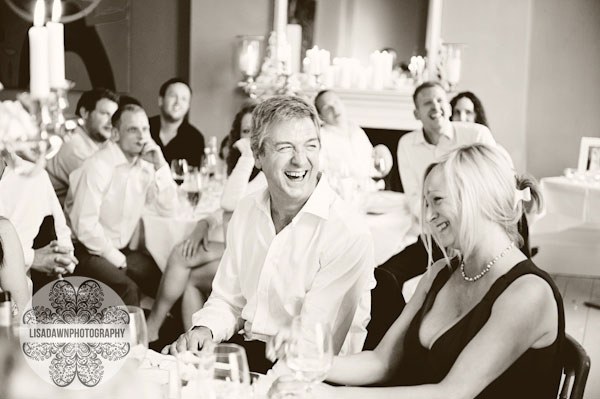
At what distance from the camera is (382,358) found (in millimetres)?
2111

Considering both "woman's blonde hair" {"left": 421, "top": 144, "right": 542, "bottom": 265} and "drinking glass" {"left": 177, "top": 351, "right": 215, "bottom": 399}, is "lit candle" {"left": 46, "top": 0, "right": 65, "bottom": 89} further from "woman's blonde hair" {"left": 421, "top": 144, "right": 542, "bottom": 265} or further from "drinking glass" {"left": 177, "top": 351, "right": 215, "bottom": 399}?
"woman's blonde hair" {"left": 421, "top": 144, "right": 542, "bottom": 265}

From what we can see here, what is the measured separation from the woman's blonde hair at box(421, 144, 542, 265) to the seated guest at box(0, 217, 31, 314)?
150cm

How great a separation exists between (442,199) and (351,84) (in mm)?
5256

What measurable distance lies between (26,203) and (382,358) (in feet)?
6.20

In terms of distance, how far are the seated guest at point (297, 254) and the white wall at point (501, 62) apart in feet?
15.2

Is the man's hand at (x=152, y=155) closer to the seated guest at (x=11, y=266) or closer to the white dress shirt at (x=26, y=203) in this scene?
the white dress shirt at (x=26, y=203)

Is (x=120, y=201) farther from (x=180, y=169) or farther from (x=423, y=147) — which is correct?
(x=423, y=147)

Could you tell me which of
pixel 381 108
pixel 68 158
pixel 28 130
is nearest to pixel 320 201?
pixel 28 130

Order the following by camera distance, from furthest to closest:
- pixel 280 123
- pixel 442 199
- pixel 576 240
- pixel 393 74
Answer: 1. pixel 393 74
2. pixel 576 240
3. pixel 280 123
4. pixel 442 199

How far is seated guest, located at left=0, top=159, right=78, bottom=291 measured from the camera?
3.37 metres

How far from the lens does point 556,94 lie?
683cm

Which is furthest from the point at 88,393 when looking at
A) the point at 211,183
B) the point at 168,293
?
the point at 211,183

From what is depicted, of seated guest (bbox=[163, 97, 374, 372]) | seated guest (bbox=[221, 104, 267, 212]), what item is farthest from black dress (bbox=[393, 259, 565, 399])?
seated guest (bbox=[221, 104, 267, 212])

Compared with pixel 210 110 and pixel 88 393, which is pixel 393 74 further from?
pixel 88 393
